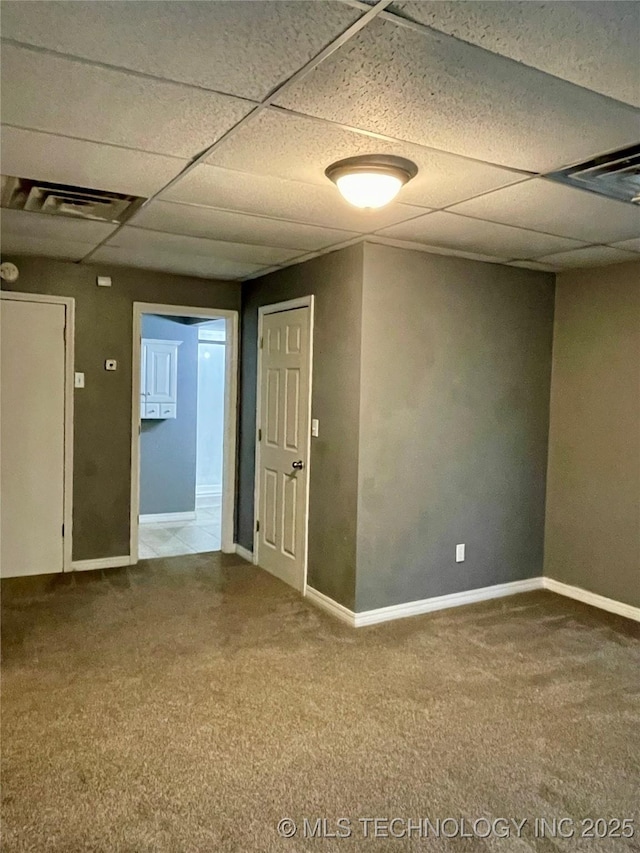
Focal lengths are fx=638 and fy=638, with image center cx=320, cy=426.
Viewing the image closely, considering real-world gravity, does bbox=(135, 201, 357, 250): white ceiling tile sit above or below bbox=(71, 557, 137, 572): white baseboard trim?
above

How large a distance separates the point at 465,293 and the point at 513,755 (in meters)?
2.81

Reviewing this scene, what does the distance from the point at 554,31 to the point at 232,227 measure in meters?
2.25

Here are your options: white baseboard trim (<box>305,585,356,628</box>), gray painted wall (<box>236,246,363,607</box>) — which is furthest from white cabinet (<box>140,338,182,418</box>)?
white baseboard trim (<box>305,585,356,628</box>)

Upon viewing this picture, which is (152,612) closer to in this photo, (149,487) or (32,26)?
(149,487)

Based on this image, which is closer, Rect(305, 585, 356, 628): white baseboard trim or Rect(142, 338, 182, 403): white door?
Rect(305, 585, 356, 628): white baseboard trim

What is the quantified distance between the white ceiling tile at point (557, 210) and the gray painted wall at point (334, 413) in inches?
40.0

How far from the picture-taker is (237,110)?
201 cm

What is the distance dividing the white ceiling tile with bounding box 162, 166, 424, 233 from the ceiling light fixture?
0.30 meters

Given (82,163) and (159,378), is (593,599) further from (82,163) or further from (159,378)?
(159,378)

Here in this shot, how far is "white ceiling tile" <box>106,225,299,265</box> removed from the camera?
Answer: 3785mm

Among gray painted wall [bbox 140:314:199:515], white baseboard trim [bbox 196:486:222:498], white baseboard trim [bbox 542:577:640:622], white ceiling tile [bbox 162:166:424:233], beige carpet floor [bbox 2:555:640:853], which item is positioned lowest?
beige carpet floor [bbox 2:555:640:853]

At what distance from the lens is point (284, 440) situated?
15.8 feet

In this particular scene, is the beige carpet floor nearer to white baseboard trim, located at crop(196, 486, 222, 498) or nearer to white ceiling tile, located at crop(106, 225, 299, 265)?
white ceiling tile, located at crop(106, 225, 299, 265)

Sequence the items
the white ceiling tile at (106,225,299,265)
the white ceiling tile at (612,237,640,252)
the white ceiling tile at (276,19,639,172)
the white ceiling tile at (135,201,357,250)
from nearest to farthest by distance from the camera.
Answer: the white ceiling tile at (276,19,639,172) → the white ceiling tile at (135,201,357,250) → the white ceiling tile at (612,237,640,252) → the white ceiling tile at (106,225,299,265)
